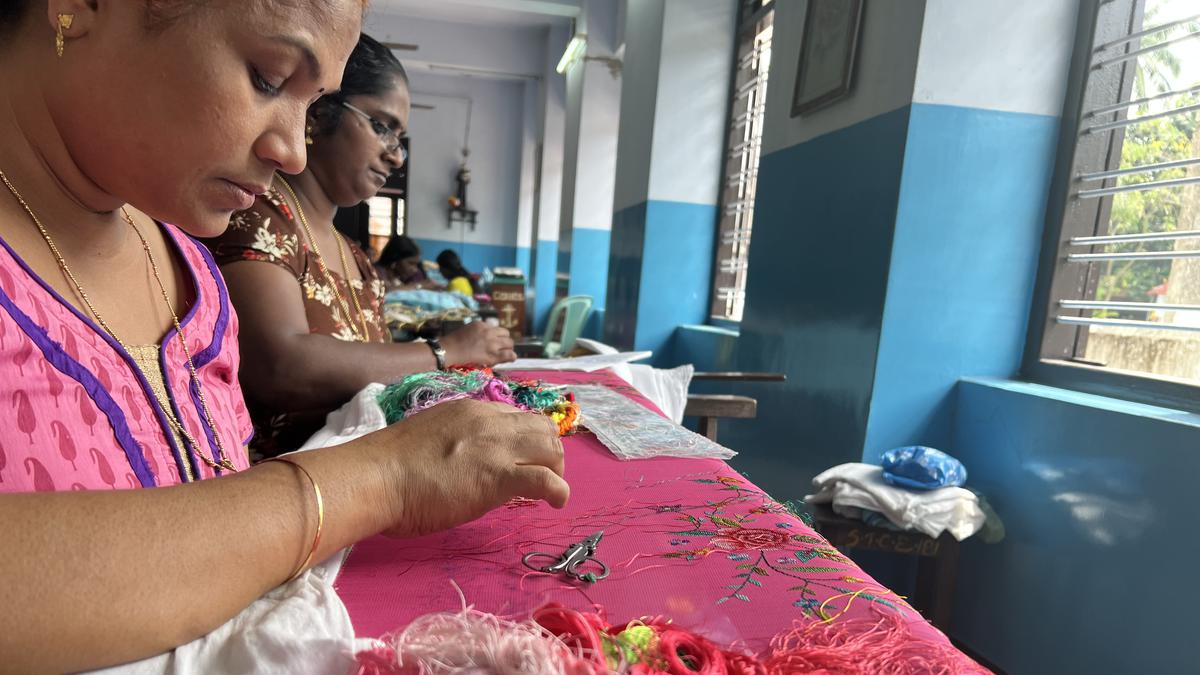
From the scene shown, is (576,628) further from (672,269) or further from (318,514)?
(672,269)

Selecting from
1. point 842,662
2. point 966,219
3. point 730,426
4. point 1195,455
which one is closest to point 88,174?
point 842,662

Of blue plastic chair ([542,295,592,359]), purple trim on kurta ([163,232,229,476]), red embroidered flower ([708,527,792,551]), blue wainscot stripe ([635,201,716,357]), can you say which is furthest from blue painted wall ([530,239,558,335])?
red embroidered flower ([708,527,792,551])

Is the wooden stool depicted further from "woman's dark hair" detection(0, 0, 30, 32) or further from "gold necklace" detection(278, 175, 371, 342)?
"woman's dark hair" detection(0, 0, 30, 32)

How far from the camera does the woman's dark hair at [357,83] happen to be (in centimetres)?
151

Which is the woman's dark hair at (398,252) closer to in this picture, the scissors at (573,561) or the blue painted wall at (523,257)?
the blue painted wall at (523,257)

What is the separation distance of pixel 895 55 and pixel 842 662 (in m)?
2.16

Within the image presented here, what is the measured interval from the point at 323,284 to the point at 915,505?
66.3 inches

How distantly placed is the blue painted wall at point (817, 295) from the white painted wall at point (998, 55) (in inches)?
6.7

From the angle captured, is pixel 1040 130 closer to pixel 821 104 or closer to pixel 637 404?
pixel 821 104

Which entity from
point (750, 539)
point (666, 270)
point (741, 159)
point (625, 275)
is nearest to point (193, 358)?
point (750, 539)

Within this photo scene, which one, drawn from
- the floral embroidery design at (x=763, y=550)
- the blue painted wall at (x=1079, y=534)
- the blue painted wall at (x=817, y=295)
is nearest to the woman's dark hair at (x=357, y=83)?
the floral embroidery design at (x=763, y=550)

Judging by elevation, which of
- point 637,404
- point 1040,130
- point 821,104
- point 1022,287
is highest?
point 821,104

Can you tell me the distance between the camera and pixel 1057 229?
2078mm

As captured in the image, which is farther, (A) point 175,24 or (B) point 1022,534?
(B) point 1022,534
